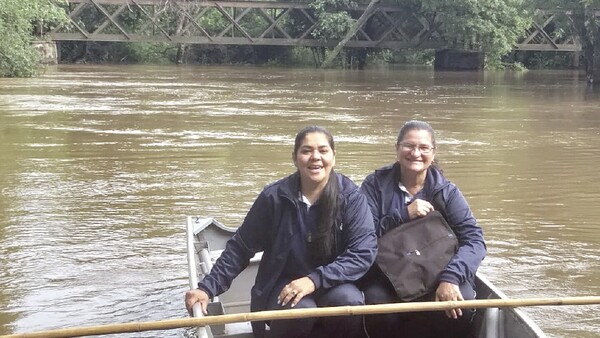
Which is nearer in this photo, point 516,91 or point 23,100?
point 23,100

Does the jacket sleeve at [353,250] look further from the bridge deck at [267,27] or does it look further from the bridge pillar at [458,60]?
the bridge pillar at [458,60]

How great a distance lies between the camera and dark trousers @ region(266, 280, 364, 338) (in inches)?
154

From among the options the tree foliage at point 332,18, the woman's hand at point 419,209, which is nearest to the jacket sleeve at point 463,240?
the woman's hand at point 419,209

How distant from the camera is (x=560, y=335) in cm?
506

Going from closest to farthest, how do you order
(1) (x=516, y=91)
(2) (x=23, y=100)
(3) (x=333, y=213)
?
(3) (x=333, y=213) → (2) (x=23, y=100) → (1) (x=516, y=91)

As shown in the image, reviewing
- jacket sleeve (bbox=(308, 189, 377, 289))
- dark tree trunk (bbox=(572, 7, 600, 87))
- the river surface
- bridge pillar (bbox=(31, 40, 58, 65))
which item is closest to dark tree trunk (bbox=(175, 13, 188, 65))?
bridge pillar (bbox=(31, 40, 58, 65))

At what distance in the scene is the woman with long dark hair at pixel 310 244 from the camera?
3.94m

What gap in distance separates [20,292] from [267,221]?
7.90ft

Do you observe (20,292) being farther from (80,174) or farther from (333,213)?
(80,174)

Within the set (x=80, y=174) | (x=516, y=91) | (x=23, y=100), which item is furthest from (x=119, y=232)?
(x=516, y=91)

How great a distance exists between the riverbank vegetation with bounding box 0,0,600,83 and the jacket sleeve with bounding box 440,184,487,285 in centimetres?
1787

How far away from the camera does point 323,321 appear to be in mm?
3961

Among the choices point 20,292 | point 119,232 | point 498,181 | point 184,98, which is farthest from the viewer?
point 184,98

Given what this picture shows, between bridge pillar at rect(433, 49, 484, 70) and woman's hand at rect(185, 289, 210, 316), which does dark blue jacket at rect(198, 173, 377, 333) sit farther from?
bridge pillar at rect(433, 49, 484, 70)
